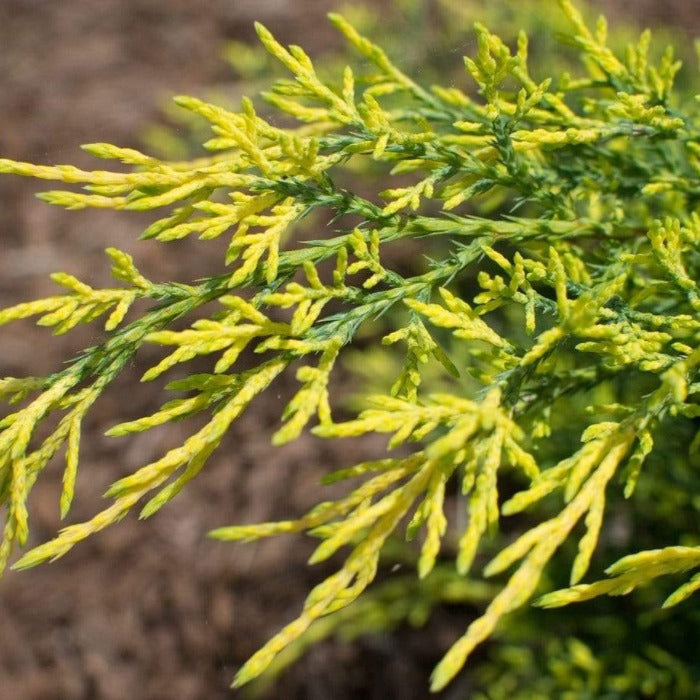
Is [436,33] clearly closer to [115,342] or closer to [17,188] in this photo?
[17,188]

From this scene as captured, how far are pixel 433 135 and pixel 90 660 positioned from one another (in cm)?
297

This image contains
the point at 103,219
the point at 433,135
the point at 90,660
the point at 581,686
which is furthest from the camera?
the point at 103,219

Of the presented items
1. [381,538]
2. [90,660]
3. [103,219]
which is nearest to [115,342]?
[381,538]

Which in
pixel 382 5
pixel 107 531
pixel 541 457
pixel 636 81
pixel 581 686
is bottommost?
pixel 107 531

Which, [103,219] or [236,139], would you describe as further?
[103,219]

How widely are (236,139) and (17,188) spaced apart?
13.4 ft

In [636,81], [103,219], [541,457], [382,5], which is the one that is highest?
[382,5]

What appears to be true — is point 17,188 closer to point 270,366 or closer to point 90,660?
point 90,660

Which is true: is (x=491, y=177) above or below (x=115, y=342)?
above

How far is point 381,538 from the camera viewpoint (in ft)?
3.84

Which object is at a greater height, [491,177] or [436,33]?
[436,33]

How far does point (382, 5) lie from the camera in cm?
546

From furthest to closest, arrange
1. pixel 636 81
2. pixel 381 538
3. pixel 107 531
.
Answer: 1. pixel 107 531
2. pixel 636 81
3. pixel 381 538

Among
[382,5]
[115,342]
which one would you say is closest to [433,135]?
[115,342]
